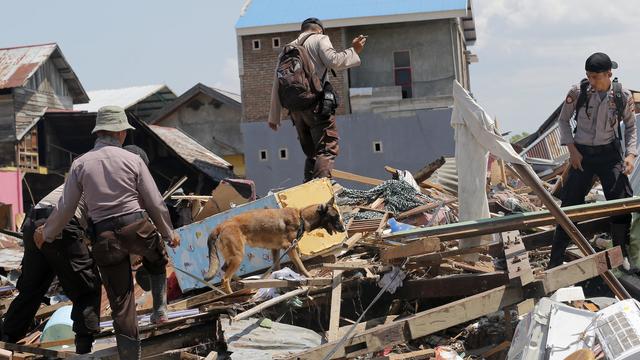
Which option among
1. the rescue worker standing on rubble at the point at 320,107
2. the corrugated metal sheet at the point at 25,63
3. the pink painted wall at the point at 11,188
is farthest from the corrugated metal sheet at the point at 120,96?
the rescue worker standing on rubble at the point at 320,107

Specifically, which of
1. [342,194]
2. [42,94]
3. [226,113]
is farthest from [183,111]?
[342,194]

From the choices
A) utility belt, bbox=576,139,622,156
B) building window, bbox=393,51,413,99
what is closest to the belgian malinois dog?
utility belt, bbox=576,139,622,156

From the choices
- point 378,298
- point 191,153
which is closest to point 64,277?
point 378,298

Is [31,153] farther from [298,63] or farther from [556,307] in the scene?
[556,307]

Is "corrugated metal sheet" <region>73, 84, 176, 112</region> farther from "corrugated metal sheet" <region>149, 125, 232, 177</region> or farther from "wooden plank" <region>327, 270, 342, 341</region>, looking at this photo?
"wooden plank" <region>327, 270, 342, 341</region>

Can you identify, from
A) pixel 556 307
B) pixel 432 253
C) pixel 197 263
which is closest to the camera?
pixel 556 307

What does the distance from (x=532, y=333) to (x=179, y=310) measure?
307 centimetres

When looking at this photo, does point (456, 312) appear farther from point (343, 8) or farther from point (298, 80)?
point (343, 8)

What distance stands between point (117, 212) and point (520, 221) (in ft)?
10.4

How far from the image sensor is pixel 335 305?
696 cm

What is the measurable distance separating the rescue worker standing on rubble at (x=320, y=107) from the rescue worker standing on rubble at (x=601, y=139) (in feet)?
9.24

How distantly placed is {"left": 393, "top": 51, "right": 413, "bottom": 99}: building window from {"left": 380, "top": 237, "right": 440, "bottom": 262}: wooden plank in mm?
24237

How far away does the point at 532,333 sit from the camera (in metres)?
5.77

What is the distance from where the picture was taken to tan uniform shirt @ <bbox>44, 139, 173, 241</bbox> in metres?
5.86
